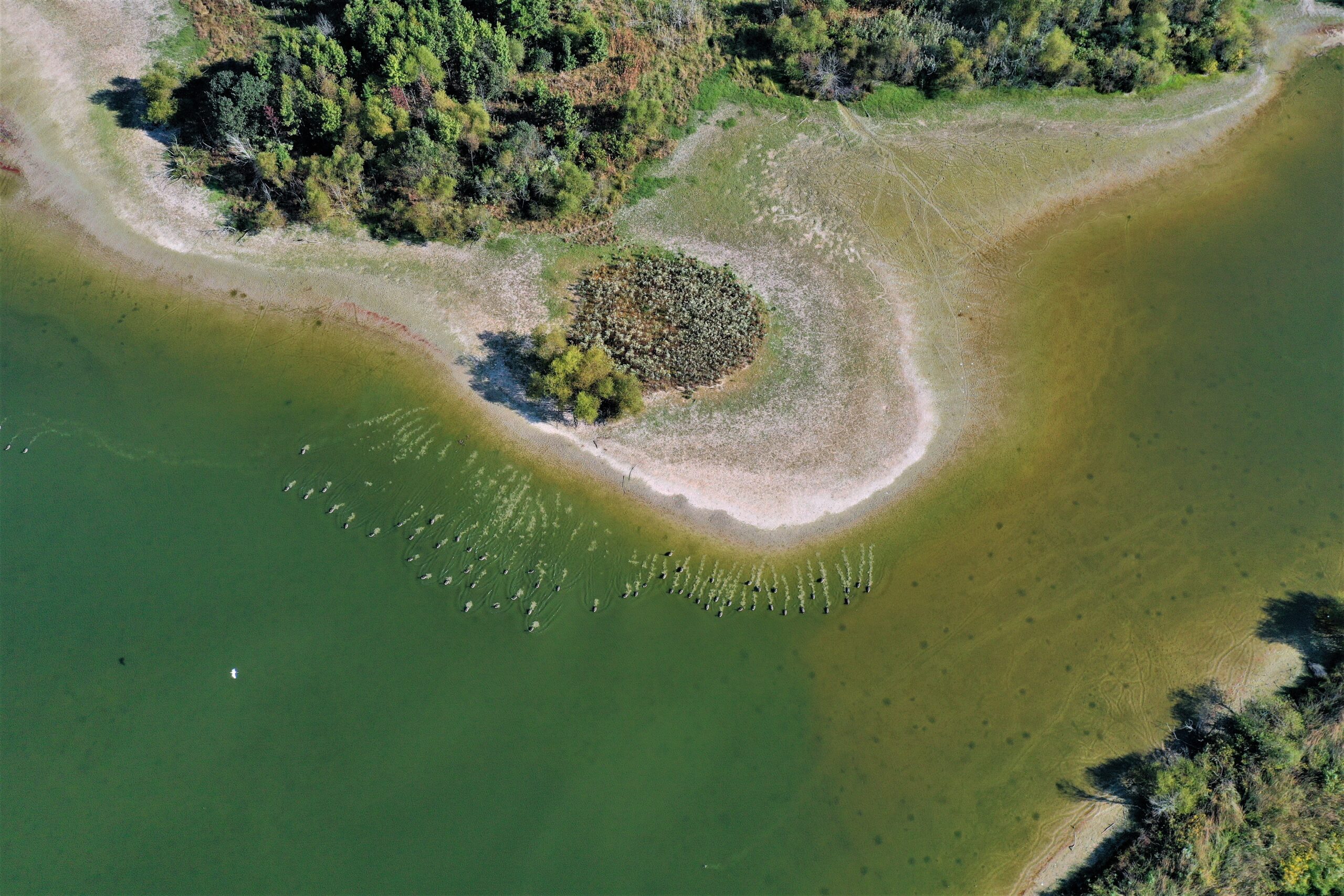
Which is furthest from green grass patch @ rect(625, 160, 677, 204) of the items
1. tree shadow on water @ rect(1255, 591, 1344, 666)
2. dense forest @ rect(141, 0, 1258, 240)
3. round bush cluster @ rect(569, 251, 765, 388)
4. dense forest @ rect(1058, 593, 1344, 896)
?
tree shadow on water @ rect(1255, 591, 1344, 666)

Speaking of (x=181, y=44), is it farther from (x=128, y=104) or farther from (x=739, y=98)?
(x=739, y=98)

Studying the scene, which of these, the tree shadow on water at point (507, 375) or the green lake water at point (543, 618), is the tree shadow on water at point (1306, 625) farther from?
the tree shadow on water at point (507, 375)

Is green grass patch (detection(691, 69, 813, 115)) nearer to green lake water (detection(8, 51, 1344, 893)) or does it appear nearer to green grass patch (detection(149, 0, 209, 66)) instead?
green lake water (detection(8, 51, 1344, 893))

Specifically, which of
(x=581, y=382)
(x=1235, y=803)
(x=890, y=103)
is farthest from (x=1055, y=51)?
(x=1235, y=803)

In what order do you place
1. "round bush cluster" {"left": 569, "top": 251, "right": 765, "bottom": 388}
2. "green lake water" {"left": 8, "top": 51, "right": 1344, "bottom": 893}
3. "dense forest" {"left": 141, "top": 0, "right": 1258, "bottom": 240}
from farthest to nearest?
"dense forest" {"left": 141, "top": 0, "right": 1258, "bottom": 240} < "round bush cluster" {"left": 569, "top": 251, "right": 765, "bottom": 388} < "green lake water" {"left": 8, "top": 51, "right": 1344, "bottom": 893}

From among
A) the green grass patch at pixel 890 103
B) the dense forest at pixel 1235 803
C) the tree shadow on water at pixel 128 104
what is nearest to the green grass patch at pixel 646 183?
the green grass patch at pixel 890 103

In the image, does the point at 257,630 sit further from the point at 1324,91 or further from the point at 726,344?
the point at 1324,91
